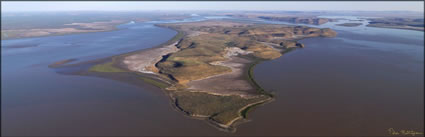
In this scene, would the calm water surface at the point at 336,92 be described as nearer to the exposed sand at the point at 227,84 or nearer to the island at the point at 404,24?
the exposed sand at the point at 227,84

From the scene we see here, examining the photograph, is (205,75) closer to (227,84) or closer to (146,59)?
(227,84)

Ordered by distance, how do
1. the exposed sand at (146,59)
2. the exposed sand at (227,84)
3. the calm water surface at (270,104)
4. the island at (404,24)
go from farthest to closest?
1. the island at (404,24)
2. the exposed sand at (146,59)
3. the exposed sand at (227,84)
4. the calm water surface at (270,104)

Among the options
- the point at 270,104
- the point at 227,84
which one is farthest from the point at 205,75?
the point at 270,104

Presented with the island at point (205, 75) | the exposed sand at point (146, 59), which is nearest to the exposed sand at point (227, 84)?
the island at point (205, 75)

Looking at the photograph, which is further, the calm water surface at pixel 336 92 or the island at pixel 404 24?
the island at pixel 404 24

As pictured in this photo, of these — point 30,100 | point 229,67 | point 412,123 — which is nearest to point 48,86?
point 30,100

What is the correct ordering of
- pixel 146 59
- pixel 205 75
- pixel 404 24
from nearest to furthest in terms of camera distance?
pixel 205 75
pixel 146 59
pixel 404 24

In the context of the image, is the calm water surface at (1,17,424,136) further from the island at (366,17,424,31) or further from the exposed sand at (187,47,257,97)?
the island at (366,17,424,31)

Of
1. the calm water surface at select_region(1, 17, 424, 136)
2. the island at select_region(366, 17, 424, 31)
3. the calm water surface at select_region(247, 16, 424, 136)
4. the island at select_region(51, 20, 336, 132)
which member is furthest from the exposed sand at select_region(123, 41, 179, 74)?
the island at select_region(366, 17, 424, 31)

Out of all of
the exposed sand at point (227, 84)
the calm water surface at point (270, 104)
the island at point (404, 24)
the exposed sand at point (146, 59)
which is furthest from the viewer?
the island at point (404, 24)

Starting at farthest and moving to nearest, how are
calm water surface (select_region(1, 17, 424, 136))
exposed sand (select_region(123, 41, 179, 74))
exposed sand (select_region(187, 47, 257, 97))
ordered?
exposed sand (select_region(123, 41, 179, 74)) < exposed sand (select_region(187, 47, 257, 97)) < calm water surface (select_region(1, 17, 424, 136))

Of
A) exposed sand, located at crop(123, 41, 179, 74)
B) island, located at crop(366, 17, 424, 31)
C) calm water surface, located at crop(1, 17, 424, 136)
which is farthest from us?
island, located at crop(366, 17, 424, 31)
